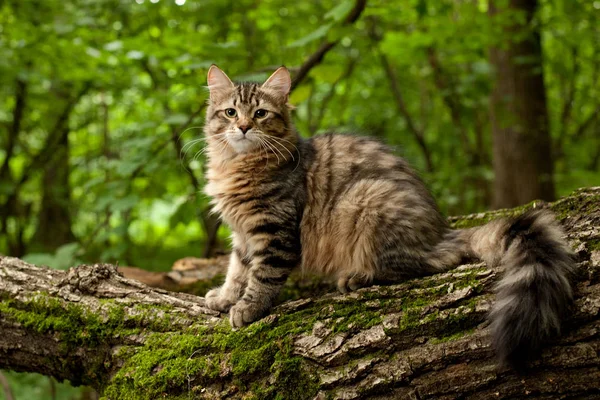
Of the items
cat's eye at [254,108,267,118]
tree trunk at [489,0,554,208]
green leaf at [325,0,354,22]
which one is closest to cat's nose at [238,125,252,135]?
cat's eye at [254,108,267,118]

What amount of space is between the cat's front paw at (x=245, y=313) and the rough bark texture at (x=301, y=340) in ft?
0.19

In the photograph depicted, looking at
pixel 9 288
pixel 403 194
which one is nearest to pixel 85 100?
pixel 9 288

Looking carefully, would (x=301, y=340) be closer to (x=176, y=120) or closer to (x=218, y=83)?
(x=218, y=83)

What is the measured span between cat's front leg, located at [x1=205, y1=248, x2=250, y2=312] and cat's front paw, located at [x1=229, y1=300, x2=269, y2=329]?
0.68ft

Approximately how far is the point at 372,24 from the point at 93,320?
485 centimetres

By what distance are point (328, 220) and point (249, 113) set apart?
81cm

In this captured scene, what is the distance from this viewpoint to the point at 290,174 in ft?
9.33

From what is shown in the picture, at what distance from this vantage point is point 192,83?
408cm

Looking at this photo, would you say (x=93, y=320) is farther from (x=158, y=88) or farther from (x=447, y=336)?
(x=158, y=88)

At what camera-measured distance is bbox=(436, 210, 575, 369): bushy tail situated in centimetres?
174

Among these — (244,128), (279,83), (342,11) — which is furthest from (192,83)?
(342,11)

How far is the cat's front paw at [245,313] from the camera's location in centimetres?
236

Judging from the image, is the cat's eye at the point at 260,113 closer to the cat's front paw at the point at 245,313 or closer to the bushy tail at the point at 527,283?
the cat's front paw at the point at 245,313

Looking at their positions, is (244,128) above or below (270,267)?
above
